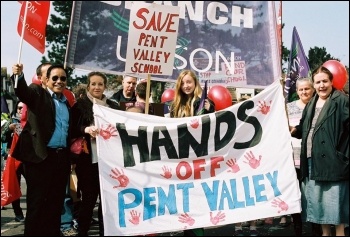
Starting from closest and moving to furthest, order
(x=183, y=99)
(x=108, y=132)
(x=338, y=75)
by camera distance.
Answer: (x=108, y=132) → (x=183, y=99) → (x=338, y=75)

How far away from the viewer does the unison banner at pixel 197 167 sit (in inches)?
160

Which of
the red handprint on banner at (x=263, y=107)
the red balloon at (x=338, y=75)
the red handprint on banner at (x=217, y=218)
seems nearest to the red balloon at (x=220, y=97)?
the red balloon at (x=338, y=75)

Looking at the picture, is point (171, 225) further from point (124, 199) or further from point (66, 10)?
point (66, 10)

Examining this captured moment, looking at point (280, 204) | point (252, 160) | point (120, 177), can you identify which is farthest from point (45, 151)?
point (280, 204)

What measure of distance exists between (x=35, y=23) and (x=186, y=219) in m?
2.62

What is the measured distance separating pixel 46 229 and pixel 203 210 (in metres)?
1.54

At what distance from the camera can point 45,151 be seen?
4.15 meters

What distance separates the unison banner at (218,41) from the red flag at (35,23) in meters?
0.99

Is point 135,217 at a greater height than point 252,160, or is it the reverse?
point 252,160

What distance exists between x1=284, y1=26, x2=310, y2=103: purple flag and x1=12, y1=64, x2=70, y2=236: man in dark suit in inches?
138

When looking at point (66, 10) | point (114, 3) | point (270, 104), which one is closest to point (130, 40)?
point (114, 3)

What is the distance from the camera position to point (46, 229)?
4.32 meters

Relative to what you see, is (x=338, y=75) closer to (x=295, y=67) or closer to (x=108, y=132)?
(x=295, y=67)

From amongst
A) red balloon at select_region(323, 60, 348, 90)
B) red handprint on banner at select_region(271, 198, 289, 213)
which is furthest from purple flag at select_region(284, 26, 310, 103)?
red handprint on banner at select_region(271, 198, 289, 213)
